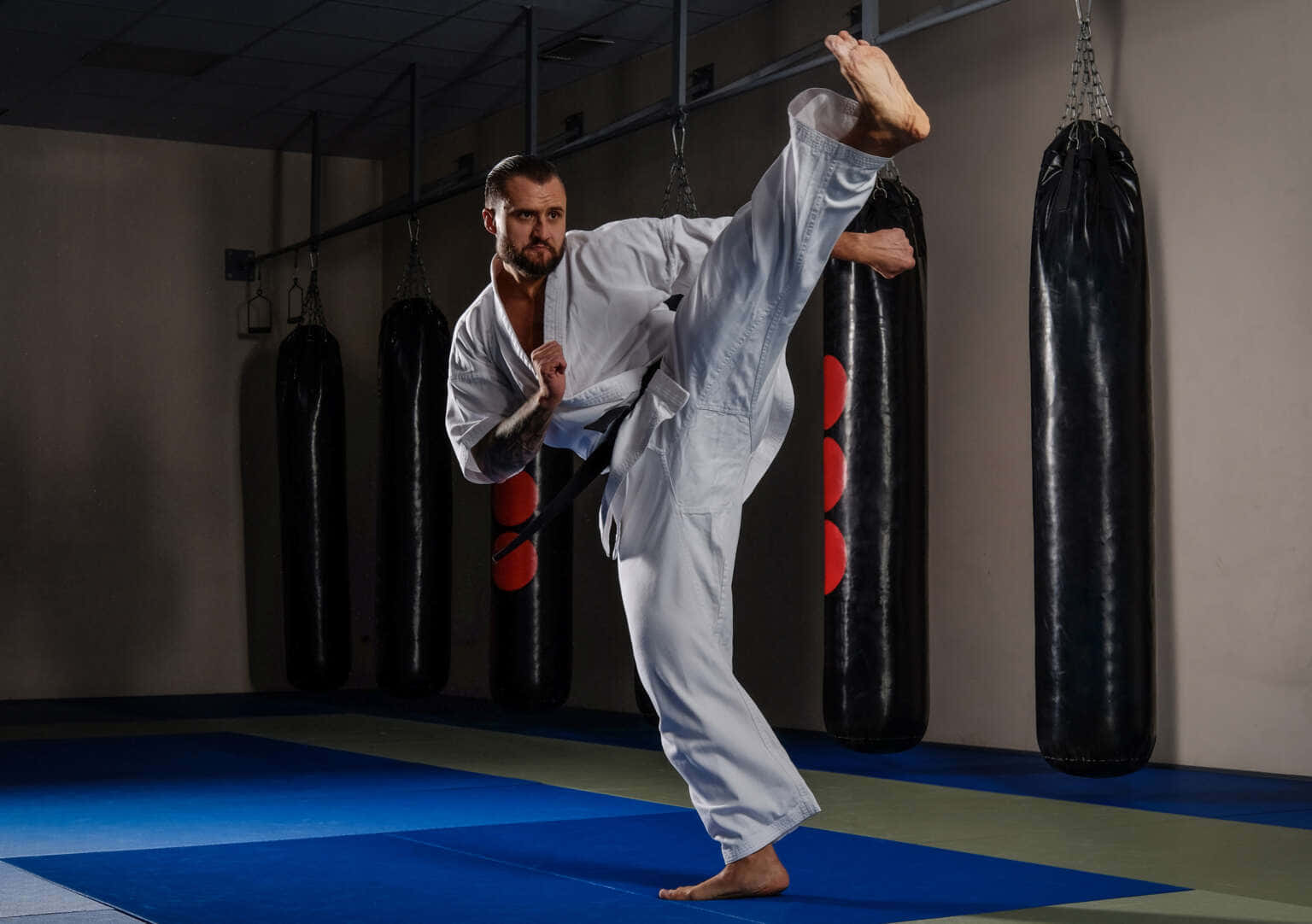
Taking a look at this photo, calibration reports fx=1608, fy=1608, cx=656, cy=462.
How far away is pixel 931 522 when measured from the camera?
6.52 m

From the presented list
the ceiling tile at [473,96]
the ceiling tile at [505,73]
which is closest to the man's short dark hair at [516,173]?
the ceiling tile at [505,73]

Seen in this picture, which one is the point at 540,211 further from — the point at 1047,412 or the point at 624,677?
the point at 624,677

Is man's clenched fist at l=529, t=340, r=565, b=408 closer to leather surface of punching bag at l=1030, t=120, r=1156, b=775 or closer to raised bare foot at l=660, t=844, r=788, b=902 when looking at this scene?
raised bare foot at l=660, t=844, r=788, b=902

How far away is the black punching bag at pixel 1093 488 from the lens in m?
4.52

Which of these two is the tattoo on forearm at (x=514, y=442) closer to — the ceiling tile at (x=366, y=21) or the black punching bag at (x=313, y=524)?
the ceiling tile at (x=366, y=21)

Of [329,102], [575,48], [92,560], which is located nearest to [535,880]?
[575,48]

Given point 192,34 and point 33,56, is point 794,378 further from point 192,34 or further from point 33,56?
point 33,56

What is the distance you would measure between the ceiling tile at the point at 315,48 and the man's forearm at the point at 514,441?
16.6ft

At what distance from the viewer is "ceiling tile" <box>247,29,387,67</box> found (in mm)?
7996

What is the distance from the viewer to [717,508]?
3.26 metres

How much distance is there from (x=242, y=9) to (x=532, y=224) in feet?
15.6

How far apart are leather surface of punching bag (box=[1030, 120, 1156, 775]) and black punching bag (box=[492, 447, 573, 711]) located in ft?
9.70

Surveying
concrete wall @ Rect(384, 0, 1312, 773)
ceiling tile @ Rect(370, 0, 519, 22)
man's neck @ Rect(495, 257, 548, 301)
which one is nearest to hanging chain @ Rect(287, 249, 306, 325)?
concrete wall @ Rect(384, 0, 1312, 773)

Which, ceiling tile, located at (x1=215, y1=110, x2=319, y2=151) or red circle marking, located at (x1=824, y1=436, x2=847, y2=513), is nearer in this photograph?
red circle marking, located at (x1=824, y1=436, x2=847, y2=513)
